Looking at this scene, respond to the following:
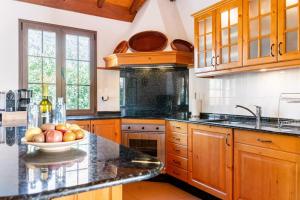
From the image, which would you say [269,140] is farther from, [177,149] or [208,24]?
[208,24]

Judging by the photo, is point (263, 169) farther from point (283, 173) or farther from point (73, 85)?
point (73, 85)

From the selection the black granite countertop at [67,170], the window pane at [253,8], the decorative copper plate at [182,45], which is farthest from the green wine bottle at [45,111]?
the decorative copper plate at [182,45]

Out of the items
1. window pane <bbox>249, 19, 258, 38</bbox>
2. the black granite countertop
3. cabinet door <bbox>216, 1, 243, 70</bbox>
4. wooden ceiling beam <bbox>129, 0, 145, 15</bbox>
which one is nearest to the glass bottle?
the black granite countertop

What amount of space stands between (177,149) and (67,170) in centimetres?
237

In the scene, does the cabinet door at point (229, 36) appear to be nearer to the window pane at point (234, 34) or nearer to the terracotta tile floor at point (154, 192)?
the window pane at point (234, 34)

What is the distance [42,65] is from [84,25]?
0.90 m

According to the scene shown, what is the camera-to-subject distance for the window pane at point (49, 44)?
11.9ft

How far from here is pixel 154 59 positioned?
3574 mm

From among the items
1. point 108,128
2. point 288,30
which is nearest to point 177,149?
point 108,128

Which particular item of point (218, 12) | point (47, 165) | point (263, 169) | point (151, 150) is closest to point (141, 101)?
point (151, 150)

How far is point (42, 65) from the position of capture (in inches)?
142

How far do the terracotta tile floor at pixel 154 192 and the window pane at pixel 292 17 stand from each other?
6.63ft

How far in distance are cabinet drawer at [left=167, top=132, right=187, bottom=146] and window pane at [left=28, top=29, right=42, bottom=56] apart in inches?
85.5

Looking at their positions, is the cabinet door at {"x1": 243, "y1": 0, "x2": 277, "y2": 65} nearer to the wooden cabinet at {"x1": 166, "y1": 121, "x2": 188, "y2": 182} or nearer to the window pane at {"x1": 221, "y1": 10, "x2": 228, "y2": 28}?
the window pane at {"x1": 221, "y1": 10, "x2": 228, "y2": 28}
